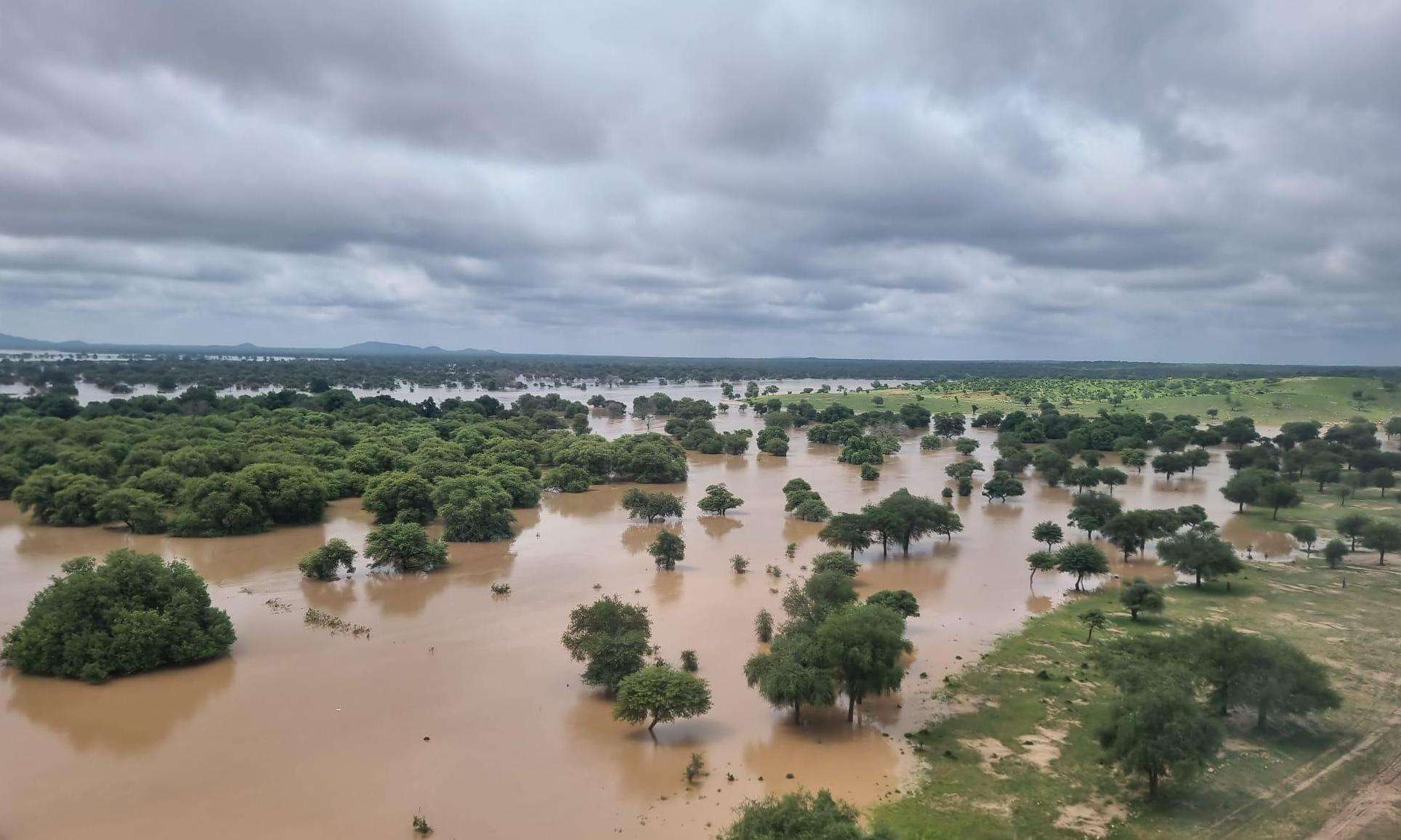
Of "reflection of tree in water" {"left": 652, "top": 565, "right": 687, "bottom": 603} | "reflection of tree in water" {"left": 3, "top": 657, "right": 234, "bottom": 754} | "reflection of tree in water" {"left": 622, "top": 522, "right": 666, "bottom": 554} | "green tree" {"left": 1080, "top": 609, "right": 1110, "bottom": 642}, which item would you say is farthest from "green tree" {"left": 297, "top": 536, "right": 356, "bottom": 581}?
"green tree" {"left": 1080, "top": 609, "right": 1110, "bottom": 642}

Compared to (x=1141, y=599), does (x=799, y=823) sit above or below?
above

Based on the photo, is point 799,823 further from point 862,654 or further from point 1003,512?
point 1003,512

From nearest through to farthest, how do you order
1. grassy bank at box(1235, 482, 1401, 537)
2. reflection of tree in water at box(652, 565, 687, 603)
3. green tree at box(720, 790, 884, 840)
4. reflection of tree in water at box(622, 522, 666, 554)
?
1. green tree at box(720, 790, 884, 840)
2. reflection of tree in water at box(652, 565, 687, 603)
3. reflection of tree in water at box(622, 522, 666, 554)
4. grassy bank at box(1235, 482, 1401, 537)

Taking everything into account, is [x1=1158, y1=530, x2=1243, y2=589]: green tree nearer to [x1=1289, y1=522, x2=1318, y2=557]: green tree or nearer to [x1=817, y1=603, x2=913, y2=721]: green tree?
[x1=1289, y1=522, x2=1318, y2=557]: green tree

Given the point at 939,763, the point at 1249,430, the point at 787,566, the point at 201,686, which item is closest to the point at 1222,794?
the point at 939,763

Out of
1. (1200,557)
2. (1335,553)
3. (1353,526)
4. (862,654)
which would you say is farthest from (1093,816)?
(1353,526)

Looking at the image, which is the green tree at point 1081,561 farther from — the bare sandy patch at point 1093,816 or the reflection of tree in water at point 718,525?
the bare sandy patch at point 1093,816

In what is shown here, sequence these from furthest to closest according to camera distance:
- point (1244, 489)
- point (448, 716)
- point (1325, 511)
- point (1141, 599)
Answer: point (1244, 489) → point (1325, 511) → point (1141, 599) → point (448, 716)
